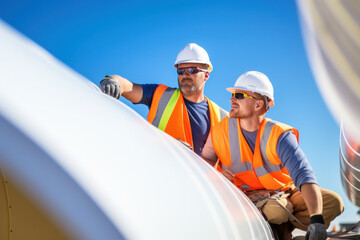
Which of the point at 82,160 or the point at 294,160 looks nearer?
the point at 82,160

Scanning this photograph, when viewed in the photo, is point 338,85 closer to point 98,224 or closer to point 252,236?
point 252,236

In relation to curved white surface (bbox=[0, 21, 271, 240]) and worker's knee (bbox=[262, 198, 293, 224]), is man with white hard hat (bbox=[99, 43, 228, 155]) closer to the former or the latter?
worker's knee (bbox=[262, 198, 293, 224])

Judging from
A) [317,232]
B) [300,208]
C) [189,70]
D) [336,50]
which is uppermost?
[189,70]

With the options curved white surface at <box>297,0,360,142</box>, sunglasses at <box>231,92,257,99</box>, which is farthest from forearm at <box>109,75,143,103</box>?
curved white surface at <box>297,0,360,142</box>

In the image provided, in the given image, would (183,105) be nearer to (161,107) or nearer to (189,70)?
(161,107)

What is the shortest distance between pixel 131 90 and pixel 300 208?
2.17 meters

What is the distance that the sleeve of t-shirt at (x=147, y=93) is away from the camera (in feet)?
15.4

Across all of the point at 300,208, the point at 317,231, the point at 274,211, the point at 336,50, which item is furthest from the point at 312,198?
the point at 336,50

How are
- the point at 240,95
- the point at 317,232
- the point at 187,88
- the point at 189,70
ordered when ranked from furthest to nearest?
1. the point at 189,70
2. the point at 187,88
3. the point at 240,95
4. the point at 317,232

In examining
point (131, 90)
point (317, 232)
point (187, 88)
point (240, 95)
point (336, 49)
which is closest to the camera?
point (336, 49)

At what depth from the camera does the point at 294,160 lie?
328 centimetres

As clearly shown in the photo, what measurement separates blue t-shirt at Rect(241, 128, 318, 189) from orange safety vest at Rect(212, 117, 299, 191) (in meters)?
0.07

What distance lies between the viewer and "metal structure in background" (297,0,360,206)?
7.57 ft

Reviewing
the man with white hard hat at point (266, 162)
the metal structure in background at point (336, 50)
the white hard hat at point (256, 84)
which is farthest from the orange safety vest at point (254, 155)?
the metal structure in background at point (336, 50)
